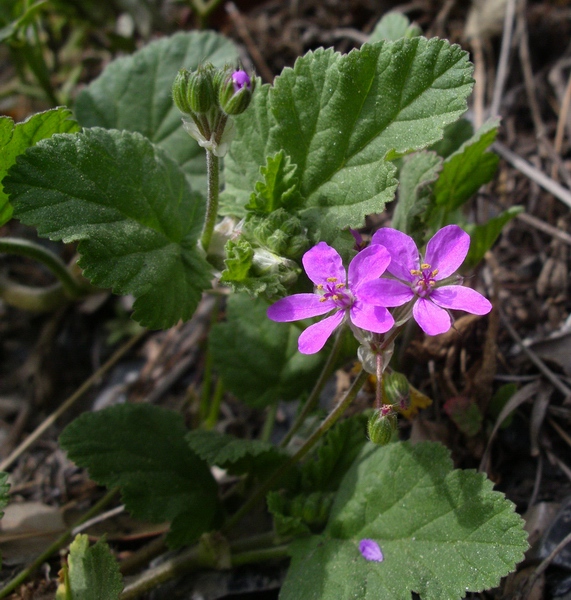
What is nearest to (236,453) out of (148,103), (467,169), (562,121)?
(467,169)

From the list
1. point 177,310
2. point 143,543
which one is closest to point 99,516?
point 143,543

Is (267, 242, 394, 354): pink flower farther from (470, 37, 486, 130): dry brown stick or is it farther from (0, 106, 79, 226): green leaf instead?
(470, 37, 486, 130): dry brown stick

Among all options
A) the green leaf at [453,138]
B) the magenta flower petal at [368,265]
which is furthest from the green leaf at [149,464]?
the green leaf at [453,138]

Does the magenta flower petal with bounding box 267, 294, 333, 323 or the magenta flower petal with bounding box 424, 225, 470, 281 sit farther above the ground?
the magenta flower petal with bounding box 267, 294, 333, 323

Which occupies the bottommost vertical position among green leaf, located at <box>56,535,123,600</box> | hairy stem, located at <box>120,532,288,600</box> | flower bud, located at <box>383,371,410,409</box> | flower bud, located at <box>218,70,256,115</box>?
hairy stem, located at <box>120,532,288,600</box>

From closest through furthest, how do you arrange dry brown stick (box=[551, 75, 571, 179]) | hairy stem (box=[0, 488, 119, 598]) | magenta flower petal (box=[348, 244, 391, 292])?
magenta flower petal (box=[348, 244, 391, 292]) → hairy stem (box=[0, 488, 119, 598]) → dry brown stick (box=[551, 75, 571, 179])

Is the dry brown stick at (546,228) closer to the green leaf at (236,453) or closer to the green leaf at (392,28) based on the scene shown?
the green leaf at (392,28)

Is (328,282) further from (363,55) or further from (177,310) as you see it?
(363,55)

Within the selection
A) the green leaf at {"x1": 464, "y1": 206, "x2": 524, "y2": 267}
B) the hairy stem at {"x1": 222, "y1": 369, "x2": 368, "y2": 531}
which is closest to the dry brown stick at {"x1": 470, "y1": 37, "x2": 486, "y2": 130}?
the green leaf at {"x1": 464, "y1": 206, "x2": 524, "y2": 267}
